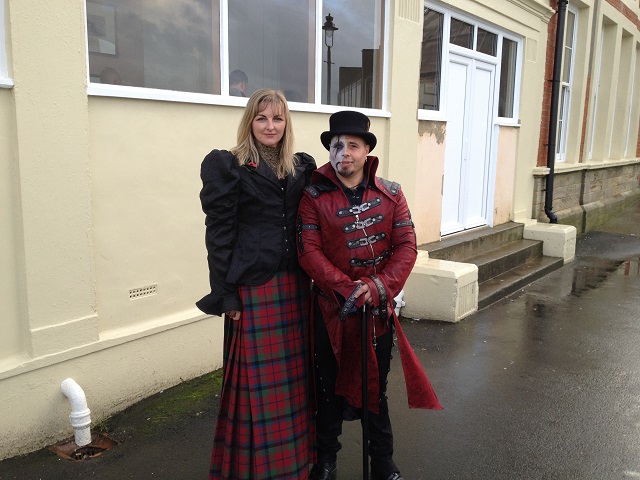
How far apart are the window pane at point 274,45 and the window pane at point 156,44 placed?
23 centimetres

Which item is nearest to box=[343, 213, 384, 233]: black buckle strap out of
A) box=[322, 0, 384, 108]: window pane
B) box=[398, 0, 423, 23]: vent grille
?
box=[322, 0, 384, 108]: window pane

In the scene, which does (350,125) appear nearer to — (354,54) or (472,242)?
(354,54)

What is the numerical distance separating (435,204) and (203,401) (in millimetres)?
4356

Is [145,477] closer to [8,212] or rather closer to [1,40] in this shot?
[8,212]

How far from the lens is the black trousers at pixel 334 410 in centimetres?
311

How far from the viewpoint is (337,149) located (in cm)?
300

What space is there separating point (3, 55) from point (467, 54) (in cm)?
616

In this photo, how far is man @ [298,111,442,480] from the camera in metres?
2.94

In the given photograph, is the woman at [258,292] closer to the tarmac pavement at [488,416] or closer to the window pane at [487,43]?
the tarmac pavement at [488,416]

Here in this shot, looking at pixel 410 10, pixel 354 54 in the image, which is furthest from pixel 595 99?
pixel 354 54

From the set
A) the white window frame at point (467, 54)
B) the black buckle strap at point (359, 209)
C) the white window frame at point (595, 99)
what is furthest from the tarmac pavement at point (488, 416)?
the white window frame at point (595, 99)

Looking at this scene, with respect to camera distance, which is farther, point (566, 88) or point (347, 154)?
point (566, 88)

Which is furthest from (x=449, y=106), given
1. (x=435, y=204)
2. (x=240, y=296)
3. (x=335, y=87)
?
(x=240, y=296)

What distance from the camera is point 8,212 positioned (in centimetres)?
335
